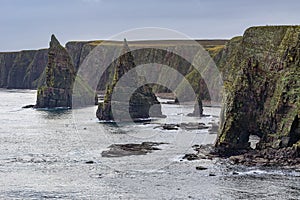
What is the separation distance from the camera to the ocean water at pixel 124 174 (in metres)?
87.4

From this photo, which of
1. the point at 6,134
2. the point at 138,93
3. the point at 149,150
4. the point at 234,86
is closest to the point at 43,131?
the point at 6,134

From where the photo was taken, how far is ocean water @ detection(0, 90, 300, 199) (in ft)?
287

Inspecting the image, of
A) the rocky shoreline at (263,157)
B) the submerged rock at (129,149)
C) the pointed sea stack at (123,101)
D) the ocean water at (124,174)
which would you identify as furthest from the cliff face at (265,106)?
the pointed sea stack at (123,101)

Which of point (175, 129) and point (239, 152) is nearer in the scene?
point (239, 152)

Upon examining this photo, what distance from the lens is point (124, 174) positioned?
101688mm

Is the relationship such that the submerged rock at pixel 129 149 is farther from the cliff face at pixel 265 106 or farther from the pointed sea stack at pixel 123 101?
the pointed sea stack at pixel 123 101

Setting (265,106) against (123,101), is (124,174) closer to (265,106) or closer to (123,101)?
(265,106)

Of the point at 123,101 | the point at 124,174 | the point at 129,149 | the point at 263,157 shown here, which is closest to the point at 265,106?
the point at 263,157

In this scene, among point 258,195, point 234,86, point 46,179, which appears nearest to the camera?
point 258,195

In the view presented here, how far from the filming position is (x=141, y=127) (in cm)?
17312

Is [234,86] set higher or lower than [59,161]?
higher

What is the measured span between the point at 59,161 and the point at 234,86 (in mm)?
44017

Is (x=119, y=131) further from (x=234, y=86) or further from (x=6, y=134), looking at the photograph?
(x=234, y=86)

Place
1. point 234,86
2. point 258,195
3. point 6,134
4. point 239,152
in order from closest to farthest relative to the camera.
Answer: point 258,195
point 239,152
point 234,86
point 6,134
